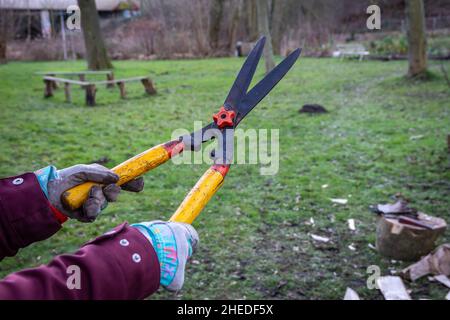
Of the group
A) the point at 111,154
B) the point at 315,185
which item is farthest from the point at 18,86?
the point at 315,185

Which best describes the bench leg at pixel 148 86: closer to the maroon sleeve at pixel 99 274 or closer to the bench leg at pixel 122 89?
the bench leg at pixel 122 89

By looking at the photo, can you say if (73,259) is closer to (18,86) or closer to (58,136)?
(58,136)

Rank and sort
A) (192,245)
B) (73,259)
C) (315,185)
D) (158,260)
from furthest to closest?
(315,185), (192,245), (158,260), (73,259)

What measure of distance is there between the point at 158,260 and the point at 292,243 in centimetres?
315

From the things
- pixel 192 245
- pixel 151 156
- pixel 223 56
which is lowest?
pixel 192 245

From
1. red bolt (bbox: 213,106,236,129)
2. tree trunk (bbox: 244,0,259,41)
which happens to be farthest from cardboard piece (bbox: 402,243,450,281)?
tree trunk (bbox: 244,0,259,41)

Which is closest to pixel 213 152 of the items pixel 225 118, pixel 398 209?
pixel 225 118

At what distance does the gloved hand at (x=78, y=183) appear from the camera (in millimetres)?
1767

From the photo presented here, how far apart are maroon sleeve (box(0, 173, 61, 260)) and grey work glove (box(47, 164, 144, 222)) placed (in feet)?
0.16

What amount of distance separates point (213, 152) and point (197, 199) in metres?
0.41

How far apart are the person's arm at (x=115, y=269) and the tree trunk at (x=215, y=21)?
2481 centimetres

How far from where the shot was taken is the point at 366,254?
4.29 metres

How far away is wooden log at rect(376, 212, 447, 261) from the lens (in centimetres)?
412
